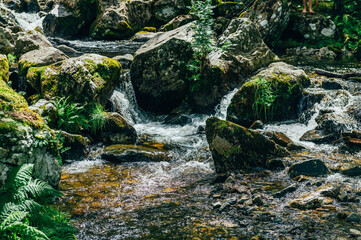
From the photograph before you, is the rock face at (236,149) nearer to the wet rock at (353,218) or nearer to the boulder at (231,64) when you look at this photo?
the wet rock at (353,218)

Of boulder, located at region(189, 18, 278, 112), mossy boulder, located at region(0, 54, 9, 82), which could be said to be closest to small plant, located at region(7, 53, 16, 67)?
mossy boulder, located at region(0, 54, 9, 82)

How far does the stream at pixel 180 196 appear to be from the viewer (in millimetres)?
4598

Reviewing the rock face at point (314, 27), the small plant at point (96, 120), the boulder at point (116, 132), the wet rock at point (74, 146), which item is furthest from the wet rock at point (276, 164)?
the rock face at point (314, 27)

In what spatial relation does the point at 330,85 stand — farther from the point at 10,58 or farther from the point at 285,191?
the point at 10,58

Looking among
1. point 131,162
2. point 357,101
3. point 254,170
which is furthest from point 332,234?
point 357,101

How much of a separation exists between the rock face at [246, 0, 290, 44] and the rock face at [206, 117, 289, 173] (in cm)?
1196

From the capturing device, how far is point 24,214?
11.6 ft

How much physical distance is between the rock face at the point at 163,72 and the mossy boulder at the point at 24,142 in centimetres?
593

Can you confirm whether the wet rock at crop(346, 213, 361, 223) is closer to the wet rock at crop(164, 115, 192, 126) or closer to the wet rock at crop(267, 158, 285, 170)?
the wet rock at crop(267, 158, 285, 170)

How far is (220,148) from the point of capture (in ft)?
22.6

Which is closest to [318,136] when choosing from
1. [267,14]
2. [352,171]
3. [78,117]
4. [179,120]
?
[352,171]

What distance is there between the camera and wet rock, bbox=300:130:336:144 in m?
8.27

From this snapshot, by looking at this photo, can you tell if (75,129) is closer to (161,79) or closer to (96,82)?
(96,82)

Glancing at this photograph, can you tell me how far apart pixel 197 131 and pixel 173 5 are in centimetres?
1766
